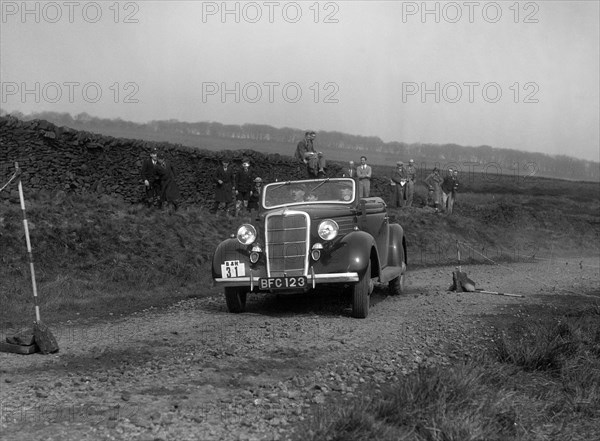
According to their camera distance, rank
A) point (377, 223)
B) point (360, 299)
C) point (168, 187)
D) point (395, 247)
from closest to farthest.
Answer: point (360, 299) → point (377, 223) → point (395, 247) → point (168, 187)

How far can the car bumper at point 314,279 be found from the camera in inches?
352

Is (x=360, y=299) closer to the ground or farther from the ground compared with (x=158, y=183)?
closer to the ground

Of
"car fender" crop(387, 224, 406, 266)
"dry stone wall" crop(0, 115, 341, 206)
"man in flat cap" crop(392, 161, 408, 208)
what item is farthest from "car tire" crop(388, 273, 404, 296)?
"man in flat cap" crop(392, 161, 408, 208)

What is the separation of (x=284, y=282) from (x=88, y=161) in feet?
37.3

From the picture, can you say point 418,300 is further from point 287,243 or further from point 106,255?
point 106,255

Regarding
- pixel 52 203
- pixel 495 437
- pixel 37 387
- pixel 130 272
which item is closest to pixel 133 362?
pixel 37 387

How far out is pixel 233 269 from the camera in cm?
940

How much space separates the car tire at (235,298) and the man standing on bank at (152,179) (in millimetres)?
9020

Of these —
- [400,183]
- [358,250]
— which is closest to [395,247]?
[358,250]

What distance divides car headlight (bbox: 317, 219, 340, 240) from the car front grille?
0.62 feet

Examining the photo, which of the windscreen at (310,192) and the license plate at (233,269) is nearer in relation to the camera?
the license plate at (233,269)

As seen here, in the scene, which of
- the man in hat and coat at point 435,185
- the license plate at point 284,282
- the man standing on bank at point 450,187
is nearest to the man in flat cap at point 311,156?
the man standing on bank at point 450,187

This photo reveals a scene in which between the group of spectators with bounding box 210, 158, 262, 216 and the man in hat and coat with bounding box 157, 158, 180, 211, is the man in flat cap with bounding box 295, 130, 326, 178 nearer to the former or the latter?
the group of spectators with bounding box 210, 158, 262, 216

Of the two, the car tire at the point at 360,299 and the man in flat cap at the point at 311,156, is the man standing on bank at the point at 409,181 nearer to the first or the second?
the man in flat cap at the point at 311,156
